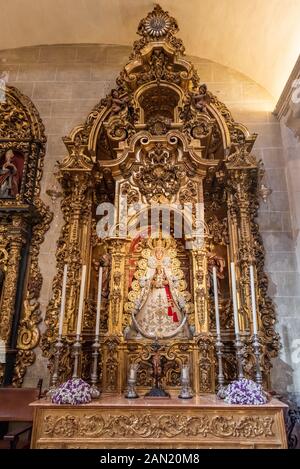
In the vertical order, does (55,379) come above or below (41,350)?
below

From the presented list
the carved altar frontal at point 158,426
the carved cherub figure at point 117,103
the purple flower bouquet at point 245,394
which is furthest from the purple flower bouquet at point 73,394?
the carved cherub figure at point 117,103

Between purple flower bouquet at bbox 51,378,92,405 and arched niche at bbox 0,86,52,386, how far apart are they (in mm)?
1518

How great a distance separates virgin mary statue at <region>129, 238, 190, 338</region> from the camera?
436 cm

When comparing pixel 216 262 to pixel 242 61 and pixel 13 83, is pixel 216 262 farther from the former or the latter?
A: pixel 13 83

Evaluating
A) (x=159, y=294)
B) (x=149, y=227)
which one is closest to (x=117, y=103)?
(x=149, y=227)

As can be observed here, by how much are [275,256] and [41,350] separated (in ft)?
11.5

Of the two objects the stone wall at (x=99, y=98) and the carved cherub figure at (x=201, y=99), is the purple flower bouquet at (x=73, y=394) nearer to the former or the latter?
the stone wall at (x=99, y=98)

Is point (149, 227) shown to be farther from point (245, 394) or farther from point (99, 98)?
point (99, 98)

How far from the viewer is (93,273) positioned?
477 centimetres

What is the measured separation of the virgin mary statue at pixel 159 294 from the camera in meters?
4.36

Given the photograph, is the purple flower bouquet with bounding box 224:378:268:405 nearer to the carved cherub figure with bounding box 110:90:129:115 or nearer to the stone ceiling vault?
the carved cherub figure with bounding box 110:90:129:115
